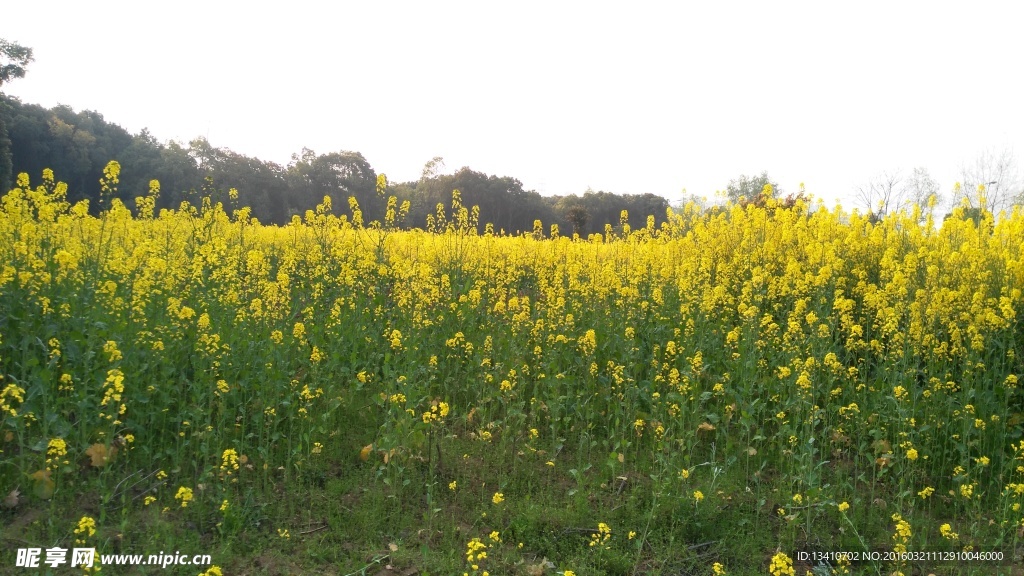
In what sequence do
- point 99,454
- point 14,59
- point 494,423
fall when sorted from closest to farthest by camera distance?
point 99,454 < point 494,423 < point 14,59

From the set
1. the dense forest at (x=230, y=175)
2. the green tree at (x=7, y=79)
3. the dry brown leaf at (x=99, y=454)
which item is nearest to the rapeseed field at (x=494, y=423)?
the dry brown leaf at (x=99, y=454)

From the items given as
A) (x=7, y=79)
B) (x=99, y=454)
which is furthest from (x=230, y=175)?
(x=99, y=454)

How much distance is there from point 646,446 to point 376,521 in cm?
190

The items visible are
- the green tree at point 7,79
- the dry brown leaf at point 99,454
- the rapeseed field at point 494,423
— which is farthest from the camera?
the green tree at point 7,79

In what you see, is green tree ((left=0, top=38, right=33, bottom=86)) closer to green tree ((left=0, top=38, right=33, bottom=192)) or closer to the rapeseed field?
green tree ((left=0, top=38, right=33, bottom=192))

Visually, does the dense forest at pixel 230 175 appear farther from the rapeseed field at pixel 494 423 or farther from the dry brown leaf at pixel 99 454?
the dry brown leaf at pixel 99 454

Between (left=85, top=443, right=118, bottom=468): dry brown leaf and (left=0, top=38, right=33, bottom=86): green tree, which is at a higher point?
(left=0, top=38, right=33, bottom=86): green tree

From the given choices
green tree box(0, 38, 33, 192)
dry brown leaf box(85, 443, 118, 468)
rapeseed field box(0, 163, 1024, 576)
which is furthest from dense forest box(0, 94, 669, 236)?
dry brown leaf box(85, 443, 118, 468)

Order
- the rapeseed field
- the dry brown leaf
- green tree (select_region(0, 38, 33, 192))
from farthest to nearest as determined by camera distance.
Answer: green tree (select_region(0, 38, 33, 192)), the dry brown leaf, the rapeseed field

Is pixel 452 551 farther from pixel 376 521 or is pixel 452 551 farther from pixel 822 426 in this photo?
pixel 822 426

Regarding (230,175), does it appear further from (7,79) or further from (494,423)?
(494,423)

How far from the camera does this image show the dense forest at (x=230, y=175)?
22.5 meters

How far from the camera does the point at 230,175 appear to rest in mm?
22469

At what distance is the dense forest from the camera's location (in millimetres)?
22531
